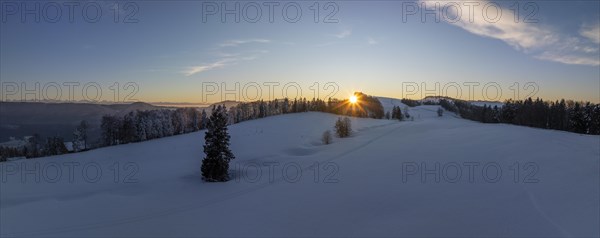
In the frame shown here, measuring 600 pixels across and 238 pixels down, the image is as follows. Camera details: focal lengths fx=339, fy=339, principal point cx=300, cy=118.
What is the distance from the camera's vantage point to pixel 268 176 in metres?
41.0

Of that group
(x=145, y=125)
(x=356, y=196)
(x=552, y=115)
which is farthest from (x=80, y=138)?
(x=552, y=115)

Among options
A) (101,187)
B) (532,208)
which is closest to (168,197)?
(101,187)

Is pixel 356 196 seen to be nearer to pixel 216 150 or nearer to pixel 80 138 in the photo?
pixel 216 150

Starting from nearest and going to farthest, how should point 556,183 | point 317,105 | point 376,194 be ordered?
point 556,183
point 376,194
point 317,105

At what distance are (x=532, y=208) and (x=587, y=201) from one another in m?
3.18

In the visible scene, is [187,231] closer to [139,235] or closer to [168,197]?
[139,235]

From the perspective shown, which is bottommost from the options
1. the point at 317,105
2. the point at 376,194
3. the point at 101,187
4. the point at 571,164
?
the point at 101,187

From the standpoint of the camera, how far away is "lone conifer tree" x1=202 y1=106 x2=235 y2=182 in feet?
132

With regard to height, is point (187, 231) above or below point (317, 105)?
below

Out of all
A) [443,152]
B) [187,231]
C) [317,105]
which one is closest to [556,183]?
[443,152]

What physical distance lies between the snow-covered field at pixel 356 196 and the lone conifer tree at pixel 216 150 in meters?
1.72

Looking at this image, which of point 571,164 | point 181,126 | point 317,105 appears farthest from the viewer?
point 317,105

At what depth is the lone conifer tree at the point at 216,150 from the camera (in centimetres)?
4009

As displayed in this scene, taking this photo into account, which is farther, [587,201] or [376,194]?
[376,194]
